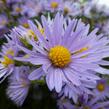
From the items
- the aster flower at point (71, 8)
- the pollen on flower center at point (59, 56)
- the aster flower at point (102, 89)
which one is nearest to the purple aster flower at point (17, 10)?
the aster flower at point (71, 8)

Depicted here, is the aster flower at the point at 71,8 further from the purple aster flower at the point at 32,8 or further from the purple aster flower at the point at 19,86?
the purple aster flower at the point at 19,86

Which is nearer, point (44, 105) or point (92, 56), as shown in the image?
point (92, 56)

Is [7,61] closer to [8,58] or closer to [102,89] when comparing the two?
[8,58]

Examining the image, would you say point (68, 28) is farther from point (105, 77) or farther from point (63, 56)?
point (105, 77)

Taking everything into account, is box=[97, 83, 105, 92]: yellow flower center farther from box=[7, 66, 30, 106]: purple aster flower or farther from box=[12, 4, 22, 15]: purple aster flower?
box=[12, 4, 22, 15]: purple aster flower

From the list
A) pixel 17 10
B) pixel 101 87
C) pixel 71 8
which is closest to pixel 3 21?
pixel 17 10

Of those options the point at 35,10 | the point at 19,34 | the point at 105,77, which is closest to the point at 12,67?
the point at 19,34
